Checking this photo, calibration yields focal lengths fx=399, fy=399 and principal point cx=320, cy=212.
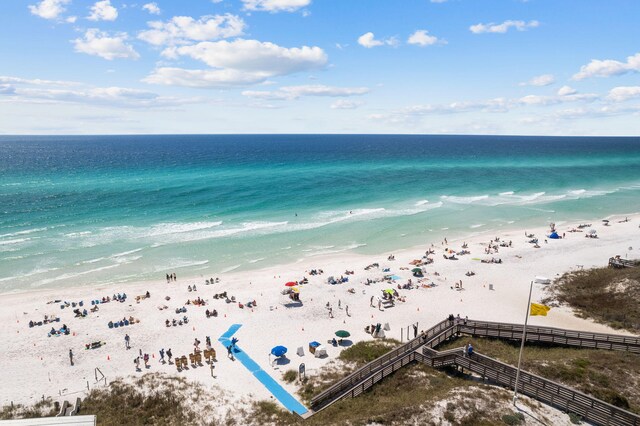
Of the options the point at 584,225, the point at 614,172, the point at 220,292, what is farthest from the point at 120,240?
the point at 614,172

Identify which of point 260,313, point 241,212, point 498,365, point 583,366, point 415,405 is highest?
point 241,212

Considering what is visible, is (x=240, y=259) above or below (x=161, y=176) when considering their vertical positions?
below

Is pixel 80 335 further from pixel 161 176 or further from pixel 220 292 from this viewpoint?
pixel 161 176

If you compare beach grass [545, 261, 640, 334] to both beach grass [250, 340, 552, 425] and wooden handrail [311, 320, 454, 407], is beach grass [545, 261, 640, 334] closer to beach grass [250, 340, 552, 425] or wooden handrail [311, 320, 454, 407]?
wooden handrail [311, 320, 454, 407]

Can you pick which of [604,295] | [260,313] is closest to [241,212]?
[260,313]

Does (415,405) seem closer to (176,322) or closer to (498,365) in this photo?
(498,365)

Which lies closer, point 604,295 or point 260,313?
point 604,295

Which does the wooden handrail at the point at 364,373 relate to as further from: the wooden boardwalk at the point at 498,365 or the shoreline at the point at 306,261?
the shoreline at the point at 306,261

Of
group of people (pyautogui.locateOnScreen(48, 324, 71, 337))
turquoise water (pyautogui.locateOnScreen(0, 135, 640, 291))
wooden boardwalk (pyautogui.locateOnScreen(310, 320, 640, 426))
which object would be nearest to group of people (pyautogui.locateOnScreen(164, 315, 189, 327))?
group of people (pyautogui.locateOnScreen(48, 324, 71, 337))
